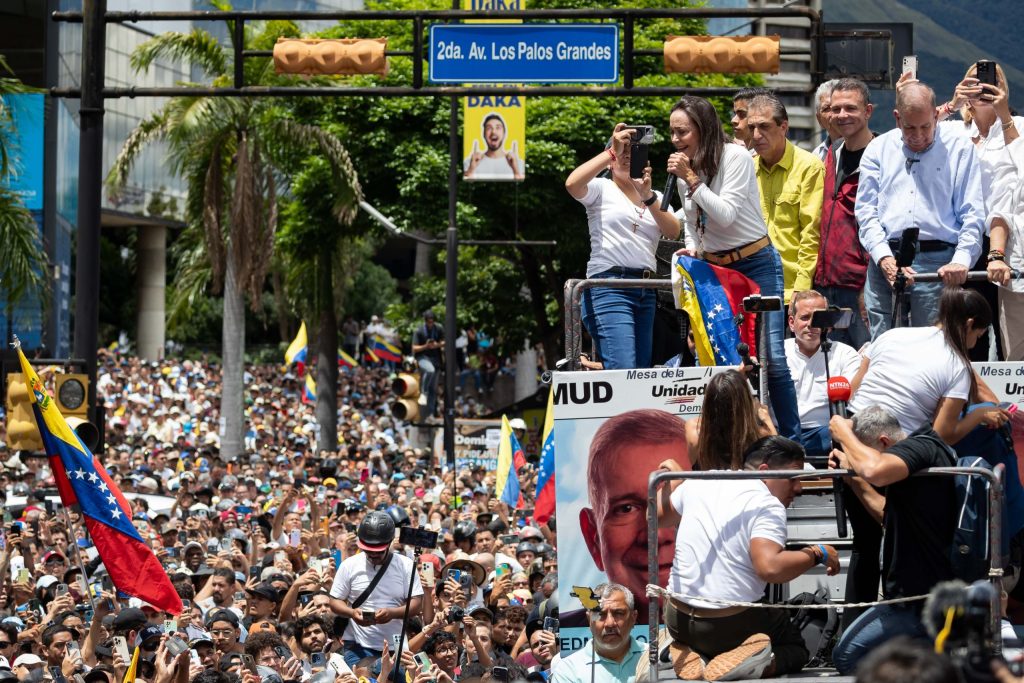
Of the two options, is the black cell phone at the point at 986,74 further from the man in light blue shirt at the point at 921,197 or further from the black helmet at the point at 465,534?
the black helmet at the point at 465,534

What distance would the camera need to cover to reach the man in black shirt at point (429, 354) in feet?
107

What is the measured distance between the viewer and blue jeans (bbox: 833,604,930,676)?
6070 mm

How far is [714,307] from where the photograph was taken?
8.12 meters

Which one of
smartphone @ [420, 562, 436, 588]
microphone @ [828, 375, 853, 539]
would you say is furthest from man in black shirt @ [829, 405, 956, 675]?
smartphone @ [420, 562, 436, 588]

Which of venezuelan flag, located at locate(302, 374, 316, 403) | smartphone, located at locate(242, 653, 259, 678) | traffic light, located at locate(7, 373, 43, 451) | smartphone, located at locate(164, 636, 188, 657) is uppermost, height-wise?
traffic light, located at locate(7, 373, 43, 451)

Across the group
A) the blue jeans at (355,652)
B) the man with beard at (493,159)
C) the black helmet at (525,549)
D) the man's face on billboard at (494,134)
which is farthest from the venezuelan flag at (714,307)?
the man's face on billboard at (494,134)

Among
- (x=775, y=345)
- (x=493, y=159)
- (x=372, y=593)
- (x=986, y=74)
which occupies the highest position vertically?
(x=493, y=159)

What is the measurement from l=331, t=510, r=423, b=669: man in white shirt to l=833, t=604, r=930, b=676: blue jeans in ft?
16.6

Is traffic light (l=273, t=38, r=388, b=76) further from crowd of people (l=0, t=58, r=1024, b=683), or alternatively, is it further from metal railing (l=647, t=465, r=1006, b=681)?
metal railing (l=647, t=465, r=1006, b=681)

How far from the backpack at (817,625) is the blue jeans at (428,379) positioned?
2609 centimetres

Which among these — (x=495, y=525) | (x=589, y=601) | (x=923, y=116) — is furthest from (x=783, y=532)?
(x=495, y=525)

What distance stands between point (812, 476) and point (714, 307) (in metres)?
2.15

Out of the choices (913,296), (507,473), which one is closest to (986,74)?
(913,296)

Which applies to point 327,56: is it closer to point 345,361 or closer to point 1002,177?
point 1002,177
